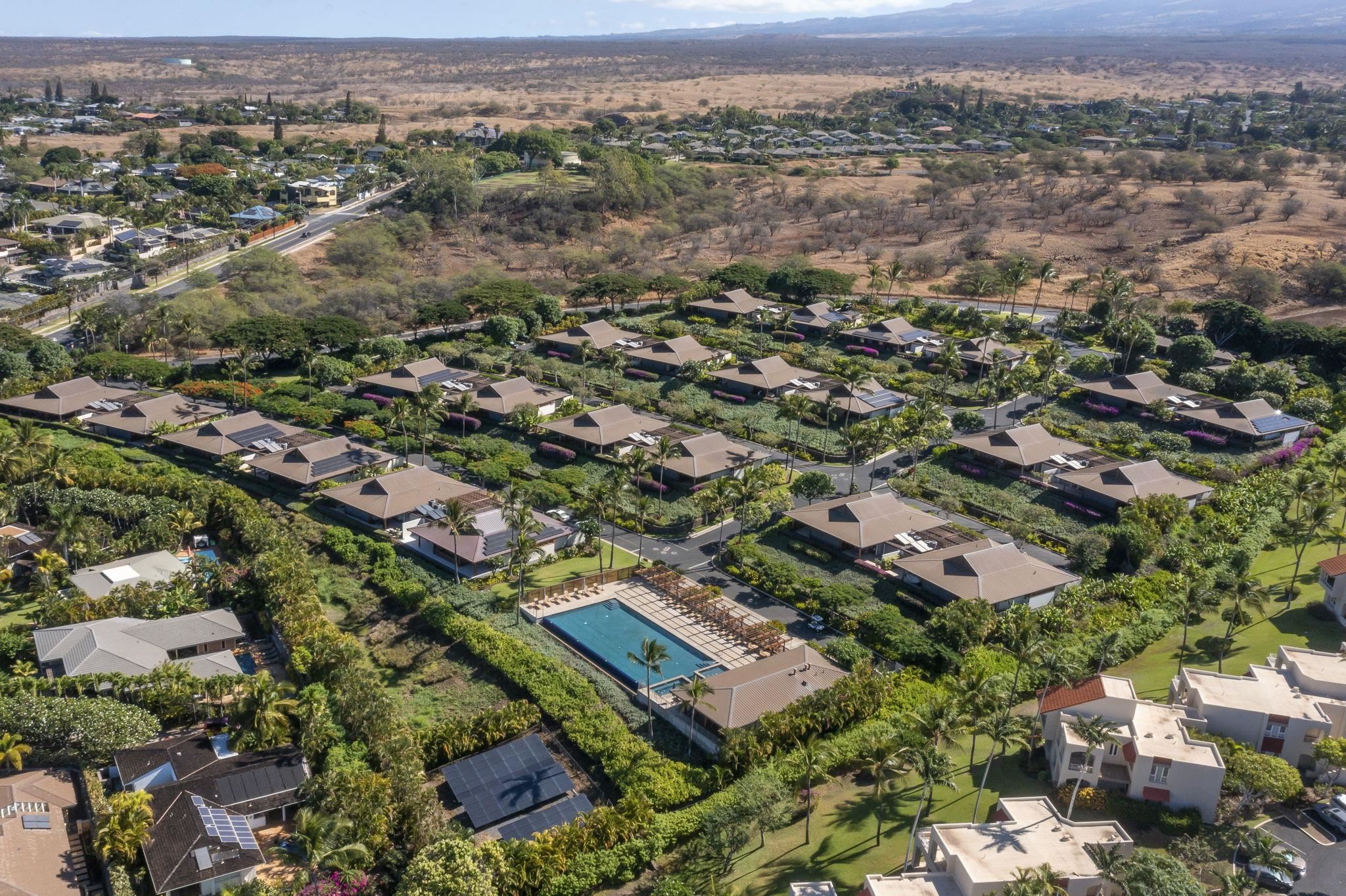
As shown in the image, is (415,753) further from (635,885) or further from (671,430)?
(671,430)

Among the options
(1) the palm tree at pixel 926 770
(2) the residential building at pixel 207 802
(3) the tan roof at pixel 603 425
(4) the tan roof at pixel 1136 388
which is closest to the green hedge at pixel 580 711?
(1) the palm tree at pixel 926 770

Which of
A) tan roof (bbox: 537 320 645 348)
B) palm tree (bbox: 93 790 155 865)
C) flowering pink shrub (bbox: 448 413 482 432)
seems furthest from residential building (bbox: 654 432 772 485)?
palm tree (bbox: 93 790 155 865)

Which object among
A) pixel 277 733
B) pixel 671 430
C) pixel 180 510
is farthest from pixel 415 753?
pixel 671 430

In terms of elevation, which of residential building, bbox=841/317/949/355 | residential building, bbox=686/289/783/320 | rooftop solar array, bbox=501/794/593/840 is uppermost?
residential building, bbox=686/289/783/320

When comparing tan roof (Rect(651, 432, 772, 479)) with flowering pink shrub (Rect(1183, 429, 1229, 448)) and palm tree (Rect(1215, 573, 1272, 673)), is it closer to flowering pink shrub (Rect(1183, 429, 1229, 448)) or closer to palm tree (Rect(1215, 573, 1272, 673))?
palm tree (Rect(1215, 573, 1272, 673))

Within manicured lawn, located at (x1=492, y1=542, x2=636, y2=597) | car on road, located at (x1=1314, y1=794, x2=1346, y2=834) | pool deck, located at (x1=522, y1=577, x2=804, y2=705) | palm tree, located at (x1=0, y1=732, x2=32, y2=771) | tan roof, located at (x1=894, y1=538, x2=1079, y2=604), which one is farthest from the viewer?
manicured lawn, located at (x1=492, y1=542, x2=636, y2=597)

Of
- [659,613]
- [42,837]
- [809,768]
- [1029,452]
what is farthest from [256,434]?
[1029,452]

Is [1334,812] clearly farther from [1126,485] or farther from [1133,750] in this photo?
[1126,485]

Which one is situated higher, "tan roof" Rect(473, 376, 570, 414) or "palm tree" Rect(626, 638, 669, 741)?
→ "tan roof" Rect(473, 376, 570, 414)
